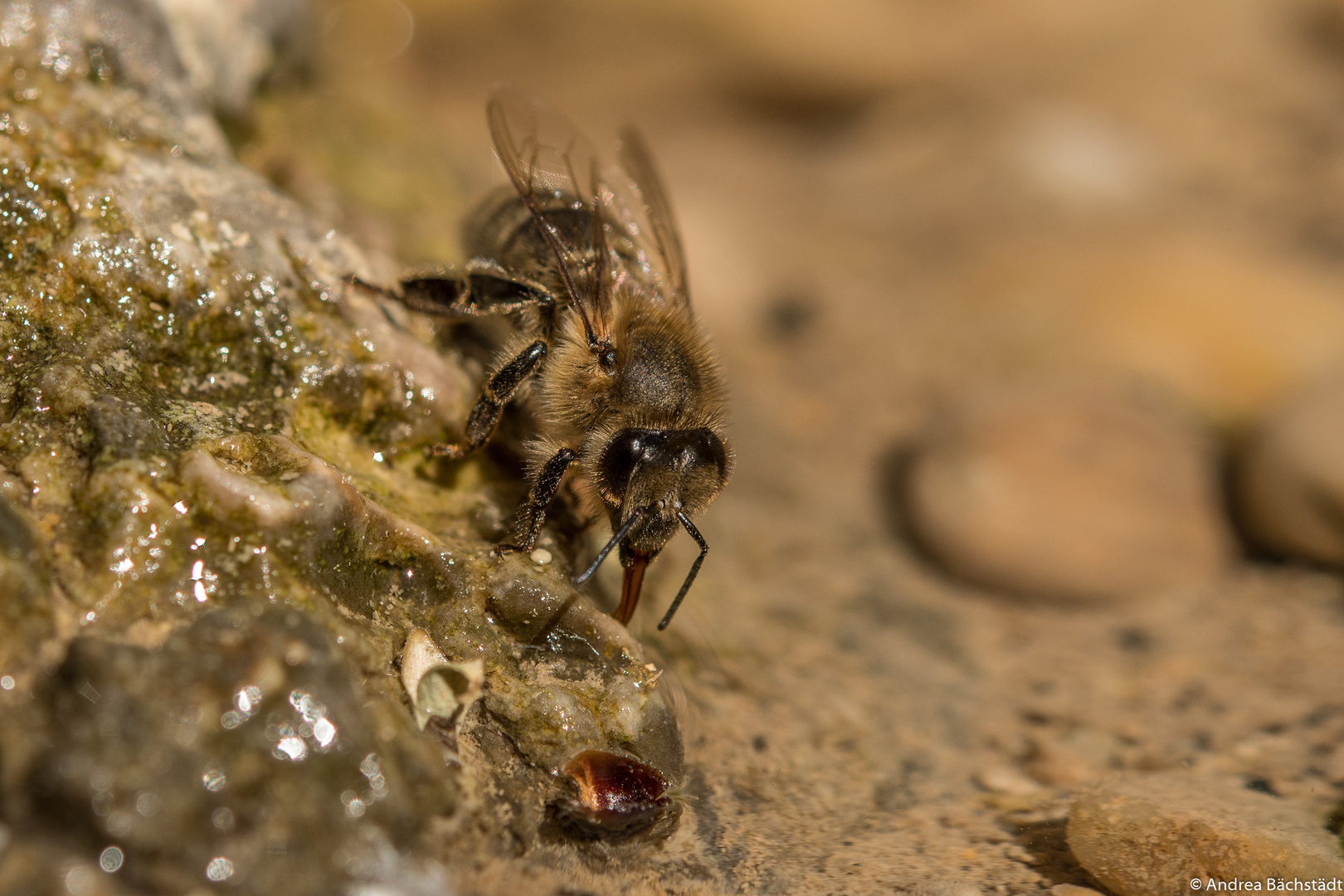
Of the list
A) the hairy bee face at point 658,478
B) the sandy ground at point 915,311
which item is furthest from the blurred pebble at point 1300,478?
the hairy bee face at point 658,478

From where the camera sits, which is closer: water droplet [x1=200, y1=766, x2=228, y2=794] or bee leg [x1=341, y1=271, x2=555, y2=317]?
water droplet [x1=200, y1=766, x2=228, y2=794]

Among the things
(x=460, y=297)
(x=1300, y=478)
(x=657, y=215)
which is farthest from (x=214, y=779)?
(x=1300, y=478)

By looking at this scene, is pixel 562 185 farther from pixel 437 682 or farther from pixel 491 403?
pixel 437 682

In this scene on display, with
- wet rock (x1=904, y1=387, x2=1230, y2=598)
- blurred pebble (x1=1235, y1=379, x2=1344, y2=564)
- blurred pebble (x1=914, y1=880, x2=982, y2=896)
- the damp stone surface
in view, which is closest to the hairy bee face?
the damp stone surface

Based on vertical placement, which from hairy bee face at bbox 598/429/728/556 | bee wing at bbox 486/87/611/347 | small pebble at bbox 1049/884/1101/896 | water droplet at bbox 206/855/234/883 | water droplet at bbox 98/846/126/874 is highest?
bee wing at bbox 486/87/611/347

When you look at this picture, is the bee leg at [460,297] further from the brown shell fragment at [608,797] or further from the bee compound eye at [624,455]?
the brown shell fragment at [608,797]

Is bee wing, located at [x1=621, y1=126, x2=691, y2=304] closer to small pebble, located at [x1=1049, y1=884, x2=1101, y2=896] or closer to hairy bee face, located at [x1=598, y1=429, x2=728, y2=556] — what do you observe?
hairy bee face, located at [x1=598, y1=429, x2=728, y2=556]

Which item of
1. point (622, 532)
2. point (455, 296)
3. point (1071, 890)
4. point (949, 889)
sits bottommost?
point (949, 889)
